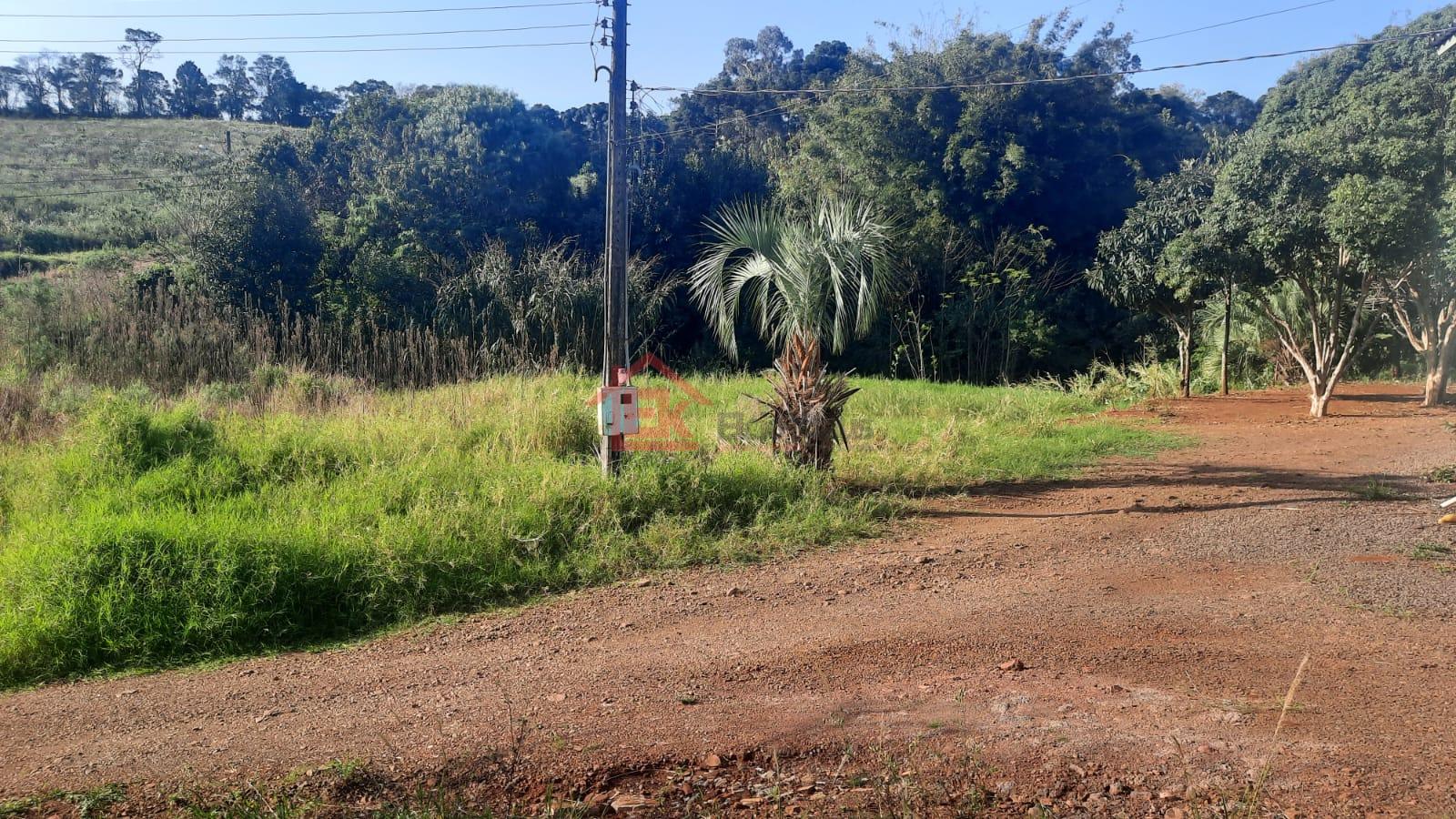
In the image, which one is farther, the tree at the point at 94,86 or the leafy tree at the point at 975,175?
the tree at the point at 94,86

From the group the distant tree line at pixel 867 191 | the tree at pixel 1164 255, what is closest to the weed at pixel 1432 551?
the tree at pixel 1164 255

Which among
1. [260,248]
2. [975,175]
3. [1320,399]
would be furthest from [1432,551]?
[260,248]

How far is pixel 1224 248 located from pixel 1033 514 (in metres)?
7.50

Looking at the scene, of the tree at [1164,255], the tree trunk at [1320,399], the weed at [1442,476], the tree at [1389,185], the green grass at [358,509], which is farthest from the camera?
the tree at [1164,255]

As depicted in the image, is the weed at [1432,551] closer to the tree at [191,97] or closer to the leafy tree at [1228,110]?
the leafy tree at [1228,110]

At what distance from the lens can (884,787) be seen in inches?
124

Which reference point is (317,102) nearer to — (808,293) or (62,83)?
(62,83)

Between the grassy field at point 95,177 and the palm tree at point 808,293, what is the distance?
50.0ft

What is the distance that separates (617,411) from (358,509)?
2.00 meters

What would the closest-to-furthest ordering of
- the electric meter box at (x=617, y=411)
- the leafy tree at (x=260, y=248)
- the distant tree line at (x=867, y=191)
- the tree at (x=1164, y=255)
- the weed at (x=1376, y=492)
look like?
the electric meter box at (x=617, y=411) < the weed at (x=1376, y=492) < the tree at (x=1164, y=255) < the leafy tree at (x=260, y=248) < the distant tree line at (x=867, y=191)

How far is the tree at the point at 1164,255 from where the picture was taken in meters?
13.9

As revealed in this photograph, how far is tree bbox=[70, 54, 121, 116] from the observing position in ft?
129

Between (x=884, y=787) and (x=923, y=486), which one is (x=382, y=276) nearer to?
(x=923, y=486)

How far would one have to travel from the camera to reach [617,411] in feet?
24.3
